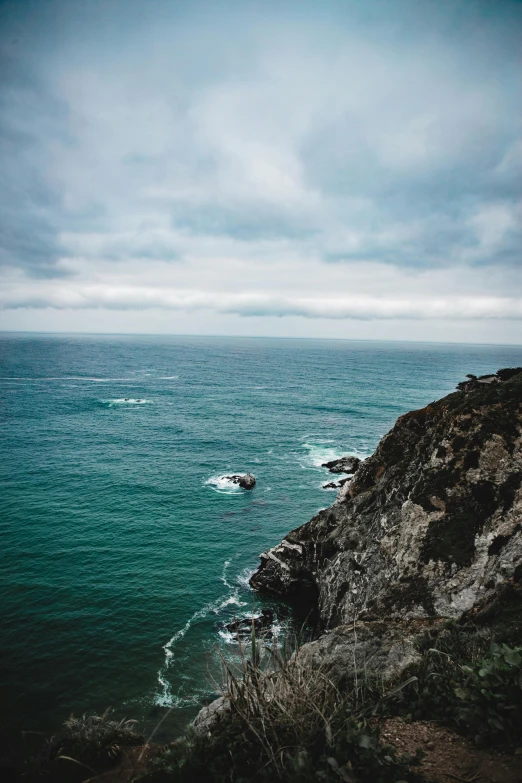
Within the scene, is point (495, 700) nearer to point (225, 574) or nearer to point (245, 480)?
point (225, 574)

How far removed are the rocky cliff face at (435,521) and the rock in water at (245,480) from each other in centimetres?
2427

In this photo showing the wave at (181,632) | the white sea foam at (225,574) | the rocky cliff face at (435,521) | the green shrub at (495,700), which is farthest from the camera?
the white sea foam at (225,574)

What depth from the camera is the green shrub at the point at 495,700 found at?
6473 mm

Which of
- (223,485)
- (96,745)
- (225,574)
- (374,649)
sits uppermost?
(374,649)

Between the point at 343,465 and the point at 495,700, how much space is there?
54.0m

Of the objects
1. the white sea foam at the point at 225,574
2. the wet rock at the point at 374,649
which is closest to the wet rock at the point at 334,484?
the white sea foam at the point at 225,574

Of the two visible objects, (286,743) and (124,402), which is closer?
(286,743)

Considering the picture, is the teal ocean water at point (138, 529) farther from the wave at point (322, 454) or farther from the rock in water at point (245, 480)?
the rock in water at point (245, 480)

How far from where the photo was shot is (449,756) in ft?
22.1

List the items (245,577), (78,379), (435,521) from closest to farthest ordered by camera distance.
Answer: (435,521) → (245,577) → (78,379)

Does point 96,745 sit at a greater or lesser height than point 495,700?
lesser

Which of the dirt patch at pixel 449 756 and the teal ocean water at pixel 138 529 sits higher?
the dirt patch at pixel 449 756

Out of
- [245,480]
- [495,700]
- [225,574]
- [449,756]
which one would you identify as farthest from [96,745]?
[245,480]

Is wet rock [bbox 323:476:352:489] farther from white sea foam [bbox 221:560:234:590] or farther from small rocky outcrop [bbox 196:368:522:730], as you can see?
small rocky outcrop [bbox 196:368:522:730]
